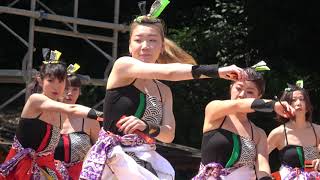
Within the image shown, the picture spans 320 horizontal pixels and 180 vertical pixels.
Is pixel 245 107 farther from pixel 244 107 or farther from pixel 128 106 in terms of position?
pixel 128 106

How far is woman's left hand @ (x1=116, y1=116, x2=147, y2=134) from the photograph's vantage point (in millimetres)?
3506

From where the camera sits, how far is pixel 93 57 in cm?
950

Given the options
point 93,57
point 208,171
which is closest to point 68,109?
point 208,171

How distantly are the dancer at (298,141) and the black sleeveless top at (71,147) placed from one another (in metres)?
1.58

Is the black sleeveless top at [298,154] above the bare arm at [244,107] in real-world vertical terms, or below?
below

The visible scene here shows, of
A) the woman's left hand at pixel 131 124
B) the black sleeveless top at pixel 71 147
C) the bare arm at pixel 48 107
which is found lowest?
the black sleeveless top at pixel 71 147

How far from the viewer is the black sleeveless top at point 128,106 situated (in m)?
3.62

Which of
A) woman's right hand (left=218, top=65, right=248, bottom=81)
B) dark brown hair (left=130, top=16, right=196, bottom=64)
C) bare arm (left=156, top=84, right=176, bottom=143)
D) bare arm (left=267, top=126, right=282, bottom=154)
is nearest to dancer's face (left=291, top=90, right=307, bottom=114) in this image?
bare arm (left=267, top=126, right=282, bottom=154)

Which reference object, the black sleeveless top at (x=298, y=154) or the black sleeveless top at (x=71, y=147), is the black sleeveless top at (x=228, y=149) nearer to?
the black sleeveless top at (x=71, y=147)

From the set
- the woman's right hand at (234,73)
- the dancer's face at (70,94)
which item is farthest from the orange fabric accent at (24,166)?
the woman's right hand at (234,73)

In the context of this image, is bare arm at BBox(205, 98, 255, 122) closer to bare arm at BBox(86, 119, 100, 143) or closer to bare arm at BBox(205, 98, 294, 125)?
bare arm at BBox(205, 98, 294, 125)

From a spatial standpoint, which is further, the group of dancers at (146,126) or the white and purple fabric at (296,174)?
the white and purple fabric at (296,174)

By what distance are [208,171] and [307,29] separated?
5092mm

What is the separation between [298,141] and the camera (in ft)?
21.4
